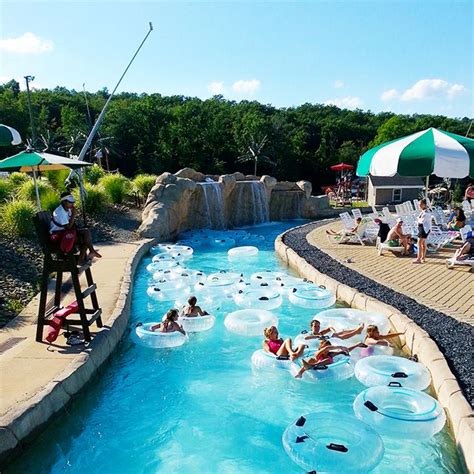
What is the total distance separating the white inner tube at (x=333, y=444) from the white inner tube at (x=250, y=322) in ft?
8.20

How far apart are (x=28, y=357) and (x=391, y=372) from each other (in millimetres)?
4325

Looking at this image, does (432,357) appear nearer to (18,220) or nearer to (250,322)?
(250,322)

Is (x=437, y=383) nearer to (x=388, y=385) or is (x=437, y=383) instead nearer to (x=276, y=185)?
(x=388, y=385)

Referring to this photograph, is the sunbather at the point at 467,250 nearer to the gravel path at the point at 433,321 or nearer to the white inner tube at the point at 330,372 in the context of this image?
the gravel path at the point at 433,321

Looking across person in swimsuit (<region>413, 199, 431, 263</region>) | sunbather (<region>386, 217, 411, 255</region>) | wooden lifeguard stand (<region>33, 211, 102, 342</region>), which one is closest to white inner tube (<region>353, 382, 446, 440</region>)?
wooden lifeguard stand (<region>33, 211, 102, 342</region>)

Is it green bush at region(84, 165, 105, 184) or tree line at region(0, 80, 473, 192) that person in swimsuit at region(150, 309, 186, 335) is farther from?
tree line at region(0, 80, 473, 192)

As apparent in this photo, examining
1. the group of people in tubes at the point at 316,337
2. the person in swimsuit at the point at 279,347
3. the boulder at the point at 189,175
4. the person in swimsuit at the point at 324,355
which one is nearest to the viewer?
the person in swimsuit at the point at 324,355

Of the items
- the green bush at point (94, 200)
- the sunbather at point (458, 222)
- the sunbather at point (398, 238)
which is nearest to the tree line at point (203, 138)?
the green bush at point (94, 200)

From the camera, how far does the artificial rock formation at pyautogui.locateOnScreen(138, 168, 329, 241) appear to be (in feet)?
50.4

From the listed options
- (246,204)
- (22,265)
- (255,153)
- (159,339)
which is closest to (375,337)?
(159,339)

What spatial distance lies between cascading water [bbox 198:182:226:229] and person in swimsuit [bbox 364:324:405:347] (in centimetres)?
1242

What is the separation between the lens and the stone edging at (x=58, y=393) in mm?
4027

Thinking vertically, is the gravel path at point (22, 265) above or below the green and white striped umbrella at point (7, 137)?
below

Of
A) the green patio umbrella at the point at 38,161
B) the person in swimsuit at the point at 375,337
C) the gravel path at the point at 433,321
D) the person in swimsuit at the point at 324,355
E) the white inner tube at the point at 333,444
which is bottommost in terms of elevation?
the white inner tube at the point at 333,444
